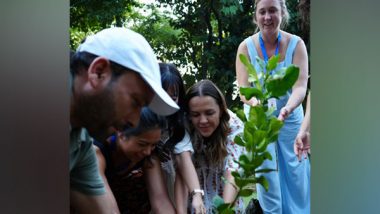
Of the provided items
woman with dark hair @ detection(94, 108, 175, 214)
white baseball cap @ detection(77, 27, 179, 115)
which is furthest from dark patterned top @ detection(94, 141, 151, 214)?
white baseball cap @ detection(77, 27, 179, 115)

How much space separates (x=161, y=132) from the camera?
2.79 metres

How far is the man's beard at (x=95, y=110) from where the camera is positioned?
2.39 metres

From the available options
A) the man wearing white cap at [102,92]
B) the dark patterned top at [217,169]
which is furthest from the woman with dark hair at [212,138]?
the man wearing white cap at [102,92]

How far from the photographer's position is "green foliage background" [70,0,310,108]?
9.45 feet

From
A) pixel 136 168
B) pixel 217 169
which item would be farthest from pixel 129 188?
pixel 217 169

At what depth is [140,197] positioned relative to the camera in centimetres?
285

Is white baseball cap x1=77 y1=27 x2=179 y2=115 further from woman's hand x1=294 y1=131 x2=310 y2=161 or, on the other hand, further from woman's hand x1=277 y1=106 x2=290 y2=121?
woman's hand x1=294 y1=131 x2=310 y2=161

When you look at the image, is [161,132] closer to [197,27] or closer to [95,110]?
[95,110]

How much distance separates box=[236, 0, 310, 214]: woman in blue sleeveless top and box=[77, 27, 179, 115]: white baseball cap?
0.72 metres

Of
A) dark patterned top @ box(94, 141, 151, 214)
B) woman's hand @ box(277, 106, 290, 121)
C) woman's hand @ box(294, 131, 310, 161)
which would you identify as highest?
woman's hand @ box(277, 106, 290, 121)

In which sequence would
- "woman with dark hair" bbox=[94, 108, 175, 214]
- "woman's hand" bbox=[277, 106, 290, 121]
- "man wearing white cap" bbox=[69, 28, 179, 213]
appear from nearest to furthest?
"man wearing white cap" bbox=[69, 28, 179, 213], "woman with dark hair" bbox=[94, 108, 175, 214], "woman's hand" bbox=[277, 106, 290, 121]

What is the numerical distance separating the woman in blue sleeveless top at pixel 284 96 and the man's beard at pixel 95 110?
85 cm

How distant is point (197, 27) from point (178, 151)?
633 millimetres
